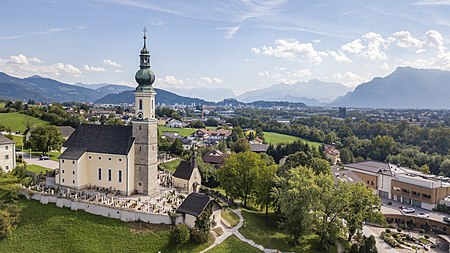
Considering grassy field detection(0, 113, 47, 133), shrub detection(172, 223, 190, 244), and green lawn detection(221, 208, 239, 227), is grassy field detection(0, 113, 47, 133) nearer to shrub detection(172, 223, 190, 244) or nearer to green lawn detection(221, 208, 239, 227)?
green lawn detection(221, 208, 239, 227)

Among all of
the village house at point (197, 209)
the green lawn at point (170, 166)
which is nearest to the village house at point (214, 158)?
the green lawn at point (170, 166)

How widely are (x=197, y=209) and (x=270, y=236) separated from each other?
9247mm

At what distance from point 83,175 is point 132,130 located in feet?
27.5

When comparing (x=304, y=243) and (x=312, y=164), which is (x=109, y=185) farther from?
(x=312, y=164)

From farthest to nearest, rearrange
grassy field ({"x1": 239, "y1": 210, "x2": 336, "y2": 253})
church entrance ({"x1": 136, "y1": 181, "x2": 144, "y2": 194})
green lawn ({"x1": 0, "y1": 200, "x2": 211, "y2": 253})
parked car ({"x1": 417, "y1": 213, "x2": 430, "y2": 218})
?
parked car ({"x1": 417, "y1": 213, "x2": 430, "y2": 218}), church entrance ({"x1": 136, "y1": 181, "x2": 144, "y2": 194}), grassy field ({"x1": 239, "y1": 210, "x2": 336, "y2": 253}), green lawn ({"x1": 0, "y1": 200, "x2": 211, "y2": 253})

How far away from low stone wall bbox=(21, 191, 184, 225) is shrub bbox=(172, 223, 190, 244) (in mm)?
2036

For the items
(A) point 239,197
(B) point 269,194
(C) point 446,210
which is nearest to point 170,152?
(A) point 239,197

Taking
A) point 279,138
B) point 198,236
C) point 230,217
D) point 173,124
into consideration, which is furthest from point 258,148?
point 198,236

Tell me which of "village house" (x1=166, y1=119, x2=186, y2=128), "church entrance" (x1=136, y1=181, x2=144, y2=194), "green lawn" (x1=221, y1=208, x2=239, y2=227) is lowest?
"green lawn" (x1=221, y1=208, x2=239, y2=227)

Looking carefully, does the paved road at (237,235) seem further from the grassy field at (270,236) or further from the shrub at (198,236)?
the shrub at (198,236)

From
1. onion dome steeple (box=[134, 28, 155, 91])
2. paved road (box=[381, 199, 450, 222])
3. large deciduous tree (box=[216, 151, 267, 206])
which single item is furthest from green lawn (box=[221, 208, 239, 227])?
paved road (box=[381, 199, 450, 222])

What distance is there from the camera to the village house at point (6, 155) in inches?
1896

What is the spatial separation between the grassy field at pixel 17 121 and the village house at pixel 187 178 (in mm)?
55976

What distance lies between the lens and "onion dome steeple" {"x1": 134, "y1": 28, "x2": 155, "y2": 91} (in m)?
42.9
